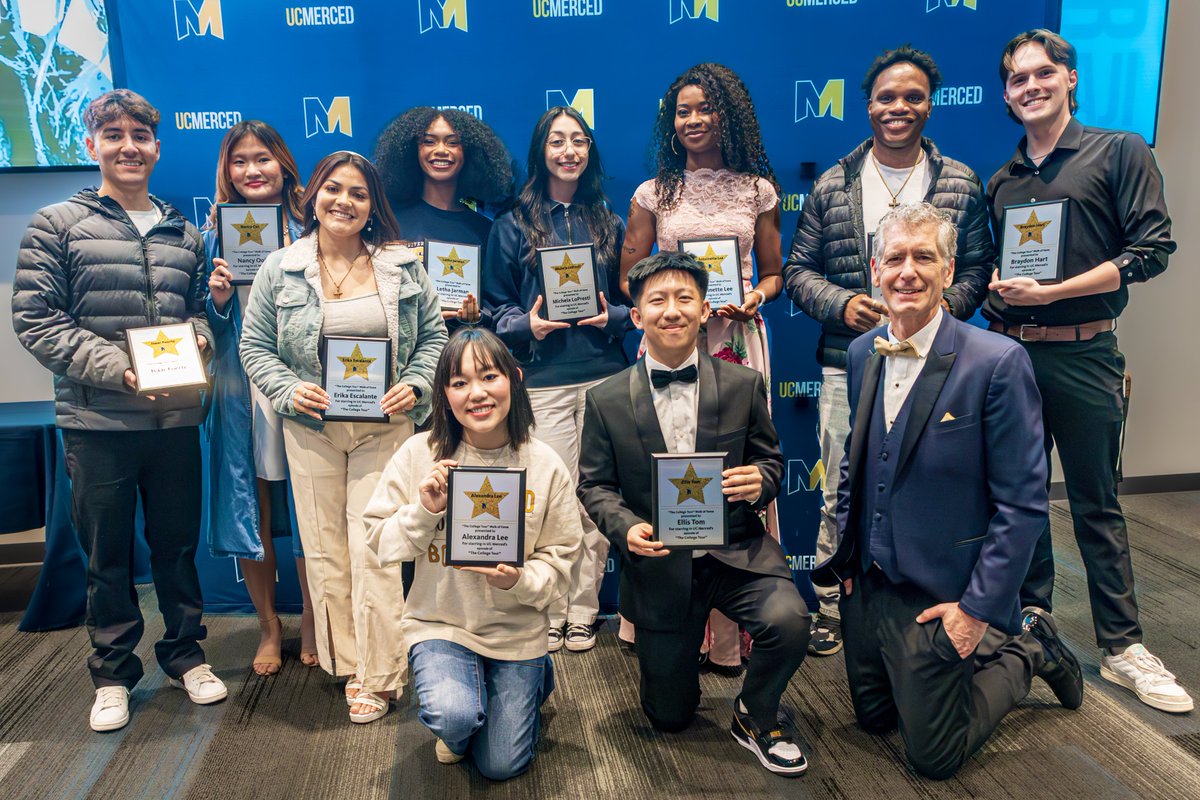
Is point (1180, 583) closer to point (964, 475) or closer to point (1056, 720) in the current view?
point (1056, 720)

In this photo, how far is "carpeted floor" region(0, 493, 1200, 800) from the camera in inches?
101

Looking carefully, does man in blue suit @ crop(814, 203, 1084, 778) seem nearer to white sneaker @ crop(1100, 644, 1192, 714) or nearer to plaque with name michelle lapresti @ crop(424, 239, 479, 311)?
white sneaker @ crop(1100, 644, 1192, 714)

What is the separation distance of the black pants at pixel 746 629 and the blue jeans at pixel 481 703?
40 centimetres

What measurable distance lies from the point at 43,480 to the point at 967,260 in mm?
4066

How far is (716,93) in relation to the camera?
333cm

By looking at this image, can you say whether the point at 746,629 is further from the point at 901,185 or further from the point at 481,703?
the point at 901,185

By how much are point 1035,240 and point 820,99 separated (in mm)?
1317

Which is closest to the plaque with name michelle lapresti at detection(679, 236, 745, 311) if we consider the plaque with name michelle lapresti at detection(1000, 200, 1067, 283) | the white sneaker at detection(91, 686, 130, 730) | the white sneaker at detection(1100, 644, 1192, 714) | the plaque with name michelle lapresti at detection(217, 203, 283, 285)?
the plaque with name michelle lapresti at detection(1000, 200, 1067, 283)

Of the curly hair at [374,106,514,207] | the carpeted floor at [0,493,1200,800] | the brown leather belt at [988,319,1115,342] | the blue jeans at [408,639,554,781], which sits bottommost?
the carpeted floor at [0,493,1200,800]

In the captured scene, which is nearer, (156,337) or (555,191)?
(156,337)

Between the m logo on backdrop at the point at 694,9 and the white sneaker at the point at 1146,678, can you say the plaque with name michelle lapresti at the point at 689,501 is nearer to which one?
the white sneaker at the point at 1146,678

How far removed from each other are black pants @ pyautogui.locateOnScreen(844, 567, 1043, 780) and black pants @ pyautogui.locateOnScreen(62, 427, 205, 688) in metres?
2.34

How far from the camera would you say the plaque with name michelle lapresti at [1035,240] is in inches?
117

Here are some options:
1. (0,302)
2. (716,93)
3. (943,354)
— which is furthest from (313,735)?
(0,302)
